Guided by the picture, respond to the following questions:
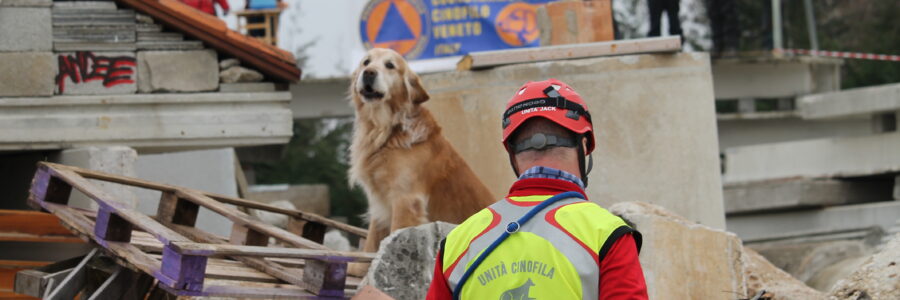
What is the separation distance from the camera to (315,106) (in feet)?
61.1

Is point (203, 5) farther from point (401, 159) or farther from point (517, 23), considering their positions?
point (401, 159)

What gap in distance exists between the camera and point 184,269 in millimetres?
5535

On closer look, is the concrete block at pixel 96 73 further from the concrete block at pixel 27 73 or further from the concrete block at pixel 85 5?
the concrete block at pixel 85 5

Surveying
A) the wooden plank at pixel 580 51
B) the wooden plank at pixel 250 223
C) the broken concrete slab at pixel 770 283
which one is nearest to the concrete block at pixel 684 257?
the broken concrete slab at pixel 770 283

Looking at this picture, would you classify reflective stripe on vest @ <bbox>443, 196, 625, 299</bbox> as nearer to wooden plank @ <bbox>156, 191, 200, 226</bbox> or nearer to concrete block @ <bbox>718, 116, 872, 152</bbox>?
wooden plank @ <bbox>156, 191, 200, 226</bbox>

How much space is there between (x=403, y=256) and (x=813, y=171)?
10.6 m

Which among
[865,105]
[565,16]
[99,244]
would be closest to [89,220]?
[99,244]

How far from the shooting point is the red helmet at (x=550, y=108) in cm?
363

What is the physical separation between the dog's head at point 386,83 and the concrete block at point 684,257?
1.68 meters

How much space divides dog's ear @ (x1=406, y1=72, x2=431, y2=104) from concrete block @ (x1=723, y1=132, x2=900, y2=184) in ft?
26.2

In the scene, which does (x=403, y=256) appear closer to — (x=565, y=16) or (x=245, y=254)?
(x=245, y=254)

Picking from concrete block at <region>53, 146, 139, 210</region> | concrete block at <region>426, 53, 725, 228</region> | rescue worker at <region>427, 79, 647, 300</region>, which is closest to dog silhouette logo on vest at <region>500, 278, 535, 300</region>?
rescue worker at <region>427, 79, 647, 300</region>

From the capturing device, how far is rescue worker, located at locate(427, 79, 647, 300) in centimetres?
344

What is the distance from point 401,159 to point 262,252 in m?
2.11
